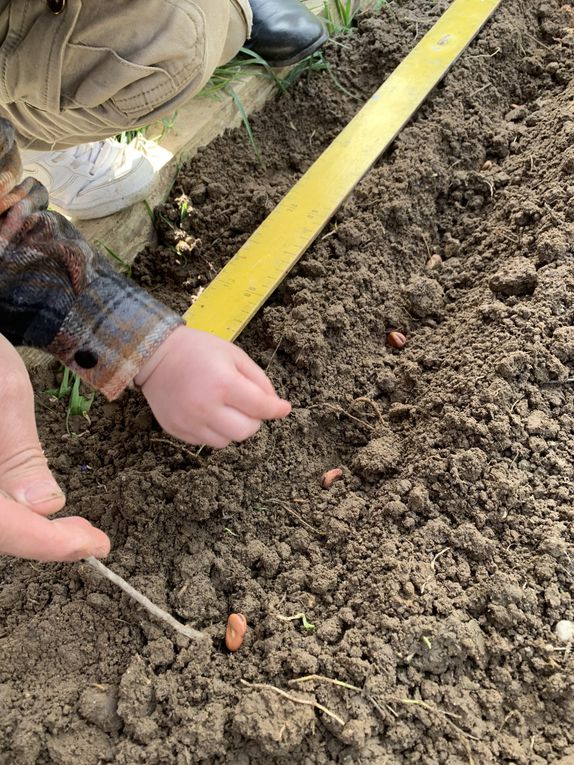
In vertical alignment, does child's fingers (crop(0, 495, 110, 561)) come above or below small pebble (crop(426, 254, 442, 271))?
above

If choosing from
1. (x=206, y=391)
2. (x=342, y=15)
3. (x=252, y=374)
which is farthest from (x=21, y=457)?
(x=342, y=15)

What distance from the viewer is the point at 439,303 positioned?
180cm

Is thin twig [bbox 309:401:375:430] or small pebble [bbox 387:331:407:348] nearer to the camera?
thin twig [bbox 309:401:375:430]

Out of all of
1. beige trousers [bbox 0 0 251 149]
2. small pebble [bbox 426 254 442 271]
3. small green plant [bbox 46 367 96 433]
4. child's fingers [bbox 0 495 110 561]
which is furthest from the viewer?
small pebble [bbox 426 254 442 271]

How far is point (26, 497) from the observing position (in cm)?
99

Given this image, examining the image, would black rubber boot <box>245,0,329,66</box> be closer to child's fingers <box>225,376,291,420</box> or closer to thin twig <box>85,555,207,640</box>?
A: child's fingers <box>225,376,291,420</box>

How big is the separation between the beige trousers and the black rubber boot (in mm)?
633

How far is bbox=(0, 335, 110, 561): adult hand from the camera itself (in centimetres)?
93

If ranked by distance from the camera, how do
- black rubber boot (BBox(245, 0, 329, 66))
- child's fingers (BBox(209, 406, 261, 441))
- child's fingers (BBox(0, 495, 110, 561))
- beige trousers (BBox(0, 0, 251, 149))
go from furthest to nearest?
1. black rubber boot (BBox(245, 0, 329, 66))
2. beige trousers (BBox(0, 0, 251, 149))
3. child's fingers (BBox(209, 406, 261, 441))
4. child's fingers (BBox(0, 495, 110, 561))

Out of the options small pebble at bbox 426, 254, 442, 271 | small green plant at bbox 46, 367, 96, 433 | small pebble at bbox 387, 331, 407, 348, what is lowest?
small green plant at bbox 46, 367, 96, 433

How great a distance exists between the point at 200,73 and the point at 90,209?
1.76ft

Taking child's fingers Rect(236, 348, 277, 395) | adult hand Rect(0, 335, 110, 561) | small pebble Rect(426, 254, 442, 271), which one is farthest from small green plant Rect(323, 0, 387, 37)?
adult hand Rect(0, 335, 110, 561)

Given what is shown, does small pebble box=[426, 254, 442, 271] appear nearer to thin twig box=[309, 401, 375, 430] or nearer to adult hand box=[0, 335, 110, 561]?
thin twig box=[309, 401, 375, 430]

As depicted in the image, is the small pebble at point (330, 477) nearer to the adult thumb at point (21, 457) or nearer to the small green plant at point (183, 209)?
the adult thumb at point (21, 457)
